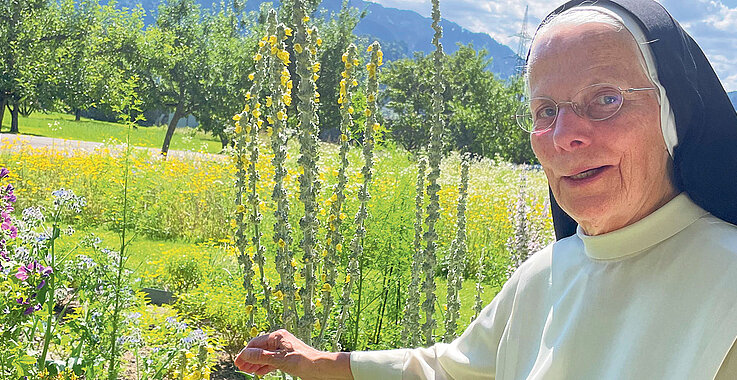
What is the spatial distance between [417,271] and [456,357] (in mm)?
1027

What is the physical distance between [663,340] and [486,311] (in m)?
0.55

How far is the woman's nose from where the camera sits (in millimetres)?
1201

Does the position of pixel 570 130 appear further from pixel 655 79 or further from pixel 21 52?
pixel 21 52

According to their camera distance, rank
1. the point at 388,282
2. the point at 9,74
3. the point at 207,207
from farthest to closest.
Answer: the point at 9,74 < the point at 207,207 < the point at 388,282

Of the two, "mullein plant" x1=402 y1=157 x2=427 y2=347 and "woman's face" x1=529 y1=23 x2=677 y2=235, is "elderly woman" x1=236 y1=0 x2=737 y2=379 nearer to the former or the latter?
"woman's face" x1=529 y1=23 x2=677 y2=235

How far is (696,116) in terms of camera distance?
1.17 meters

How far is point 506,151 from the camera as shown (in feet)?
69.3

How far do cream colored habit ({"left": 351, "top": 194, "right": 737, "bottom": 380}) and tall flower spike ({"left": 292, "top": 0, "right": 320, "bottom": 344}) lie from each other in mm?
985

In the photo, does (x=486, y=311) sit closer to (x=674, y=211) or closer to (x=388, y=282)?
(x=674, y=211)

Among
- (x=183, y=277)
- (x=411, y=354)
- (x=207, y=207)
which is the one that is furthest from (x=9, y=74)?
(x=411, y=354)

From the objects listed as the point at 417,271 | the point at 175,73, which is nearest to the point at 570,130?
the point at 417,271

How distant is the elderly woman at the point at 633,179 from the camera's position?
1.10 meters

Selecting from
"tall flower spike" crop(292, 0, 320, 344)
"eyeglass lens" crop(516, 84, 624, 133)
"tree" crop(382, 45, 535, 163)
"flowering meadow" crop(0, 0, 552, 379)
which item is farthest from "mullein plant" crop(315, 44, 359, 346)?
"tree" crop(382, 45, 535, 163)

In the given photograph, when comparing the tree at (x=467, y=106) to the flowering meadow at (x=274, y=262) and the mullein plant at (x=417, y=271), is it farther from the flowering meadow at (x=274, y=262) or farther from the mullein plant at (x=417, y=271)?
the mullein plant at (x=417, y=271)
